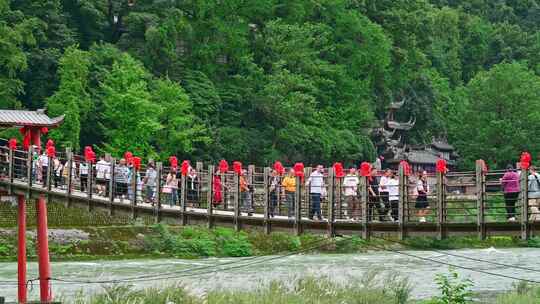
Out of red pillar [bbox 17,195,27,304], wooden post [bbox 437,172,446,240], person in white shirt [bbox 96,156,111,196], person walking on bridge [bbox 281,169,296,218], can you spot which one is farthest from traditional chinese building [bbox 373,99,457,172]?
wooden post [bbox 437,172,446,240]

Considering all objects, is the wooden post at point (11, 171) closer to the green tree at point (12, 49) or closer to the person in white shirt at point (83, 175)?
the person in white shirt at point (83, 175)

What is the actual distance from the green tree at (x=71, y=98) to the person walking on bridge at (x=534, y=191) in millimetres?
40639

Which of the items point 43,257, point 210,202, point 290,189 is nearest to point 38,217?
point 43,257

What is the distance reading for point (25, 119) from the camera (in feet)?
116

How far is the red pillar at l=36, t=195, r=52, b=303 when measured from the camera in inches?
1346

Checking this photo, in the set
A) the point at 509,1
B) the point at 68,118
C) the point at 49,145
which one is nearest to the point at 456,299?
the point at 49,145

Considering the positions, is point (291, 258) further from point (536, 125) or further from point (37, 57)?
point (536, 125)

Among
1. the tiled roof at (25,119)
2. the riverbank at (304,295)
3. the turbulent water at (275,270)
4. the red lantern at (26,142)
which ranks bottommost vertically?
the turbulent water at (275,270)

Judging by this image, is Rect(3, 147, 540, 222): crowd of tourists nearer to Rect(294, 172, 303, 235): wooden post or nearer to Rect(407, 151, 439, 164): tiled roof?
Rect(294, 172, 303, 235): wooden post

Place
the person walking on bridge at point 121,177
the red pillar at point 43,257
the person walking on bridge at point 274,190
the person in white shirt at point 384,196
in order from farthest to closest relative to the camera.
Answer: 1. the person walking on bridge at point 121,177
2. the red pillar at point 43,257
3. the person walking on bridge at point 274,190
4. the person in white shirt at point 384,196

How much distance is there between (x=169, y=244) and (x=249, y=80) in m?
23.9

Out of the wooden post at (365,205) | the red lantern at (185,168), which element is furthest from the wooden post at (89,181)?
the wooden post at (365,205)

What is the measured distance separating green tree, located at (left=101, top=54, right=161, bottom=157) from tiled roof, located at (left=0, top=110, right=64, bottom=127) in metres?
31.8

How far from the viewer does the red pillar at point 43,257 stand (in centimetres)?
3419
